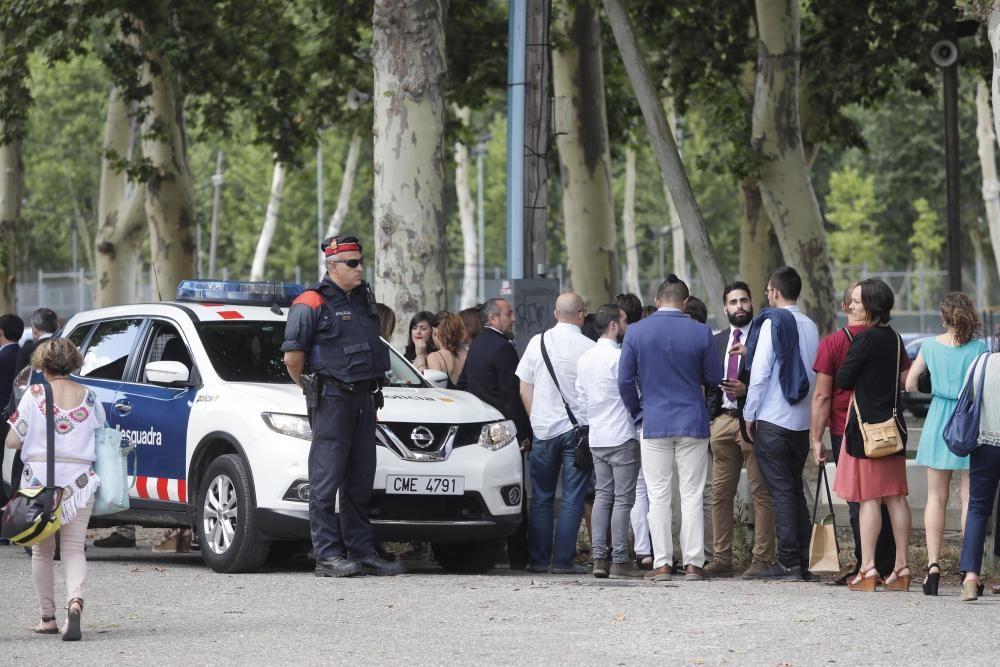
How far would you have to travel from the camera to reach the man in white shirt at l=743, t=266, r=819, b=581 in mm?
11414

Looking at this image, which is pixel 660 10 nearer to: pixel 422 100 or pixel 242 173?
pixel 422 100

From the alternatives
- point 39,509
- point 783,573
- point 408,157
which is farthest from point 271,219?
point 39,509

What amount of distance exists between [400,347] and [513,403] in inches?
155

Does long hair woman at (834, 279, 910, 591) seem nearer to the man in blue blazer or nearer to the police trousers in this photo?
the man in blue blazer

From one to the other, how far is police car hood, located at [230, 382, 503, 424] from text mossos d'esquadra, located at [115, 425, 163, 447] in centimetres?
81

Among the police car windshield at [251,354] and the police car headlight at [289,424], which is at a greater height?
the police car windshield at [251,354]

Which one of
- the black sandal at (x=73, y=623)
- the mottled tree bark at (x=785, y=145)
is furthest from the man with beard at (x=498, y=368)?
the mottled tree bark at (x=785, y=145)

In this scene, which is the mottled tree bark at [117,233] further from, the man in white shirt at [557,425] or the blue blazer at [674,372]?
the blue blazer at [674,372]

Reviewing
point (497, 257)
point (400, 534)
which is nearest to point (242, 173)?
point (497, 257)

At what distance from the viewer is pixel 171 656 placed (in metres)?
8.29

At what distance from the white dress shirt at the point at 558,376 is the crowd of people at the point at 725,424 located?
0.01 meters

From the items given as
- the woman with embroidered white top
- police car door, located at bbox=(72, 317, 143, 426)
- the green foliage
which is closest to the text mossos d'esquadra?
police car door, located at bbox=(72, 317, 143, 426)

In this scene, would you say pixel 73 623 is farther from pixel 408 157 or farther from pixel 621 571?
pixel 408 157

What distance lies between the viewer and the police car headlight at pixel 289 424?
38.2ft
